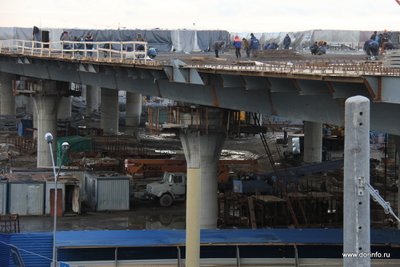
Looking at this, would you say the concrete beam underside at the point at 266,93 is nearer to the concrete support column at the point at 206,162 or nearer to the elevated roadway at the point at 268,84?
the elevated roadway at the point at 268,84

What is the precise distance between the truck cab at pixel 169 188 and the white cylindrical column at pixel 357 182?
35.6 metres

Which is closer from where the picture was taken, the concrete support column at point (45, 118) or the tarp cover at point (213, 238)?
the tarp cover at point (213, 238)

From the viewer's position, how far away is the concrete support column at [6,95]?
3748 inches

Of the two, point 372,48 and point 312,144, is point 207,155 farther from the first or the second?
point 312,144

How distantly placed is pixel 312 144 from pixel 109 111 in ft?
102

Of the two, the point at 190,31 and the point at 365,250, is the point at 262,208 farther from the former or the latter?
the point at 190,31

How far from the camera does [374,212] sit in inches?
1610

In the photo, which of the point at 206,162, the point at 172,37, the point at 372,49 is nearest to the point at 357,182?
the point at 206,162

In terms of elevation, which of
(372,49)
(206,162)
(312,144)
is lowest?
(206,162)

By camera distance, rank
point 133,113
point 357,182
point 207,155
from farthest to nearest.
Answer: point 133,113
point 207,155
point 357,182

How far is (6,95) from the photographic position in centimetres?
9569

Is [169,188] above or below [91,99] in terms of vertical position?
below

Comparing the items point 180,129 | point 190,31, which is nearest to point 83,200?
point 180,129

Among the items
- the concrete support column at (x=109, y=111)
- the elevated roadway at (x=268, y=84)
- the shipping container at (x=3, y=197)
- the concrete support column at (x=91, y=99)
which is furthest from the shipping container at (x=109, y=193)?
the concrete support column at (x=91, y=99)
